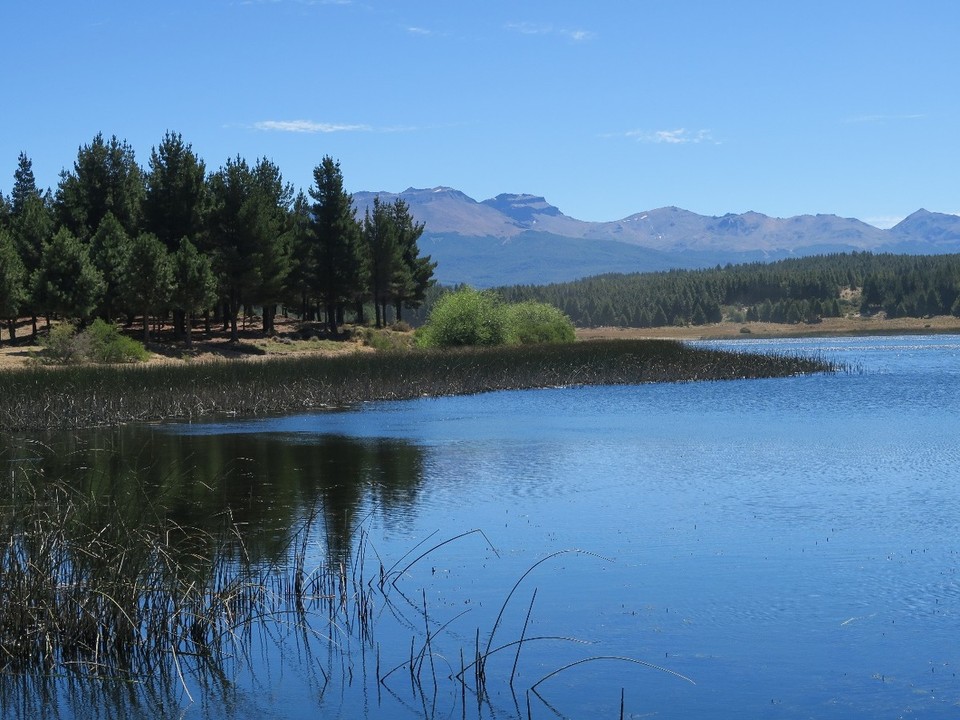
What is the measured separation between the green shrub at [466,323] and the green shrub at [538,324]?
2.96 metres

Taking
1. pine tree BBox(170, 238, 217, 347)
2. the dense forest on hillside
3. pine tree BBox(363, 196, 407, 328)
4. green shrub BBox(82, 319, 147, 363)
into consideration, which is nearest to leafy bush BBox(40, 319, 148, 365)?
green shrub BBox(82, 319, 147, 363)

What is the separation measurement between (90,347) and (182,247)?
38.1 ft

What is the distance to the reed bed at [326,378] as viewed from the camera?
1490 inches

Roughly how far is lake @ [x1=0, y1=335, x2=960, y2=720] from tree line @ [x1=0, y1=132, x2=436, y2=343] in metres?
33.3

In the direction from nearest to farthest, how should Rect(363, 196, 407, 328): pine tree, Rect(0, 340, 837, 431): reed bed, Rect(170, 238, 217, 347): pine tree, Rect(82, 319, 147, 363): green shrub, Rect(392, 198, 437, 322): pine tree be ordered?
Rect(0, 340, 837, 431): reed bed, Rect(82, 319, 147, 363): green shrub, Rect(170, 238, 217, 347): pine tree, Rect(363, 196, 407, 328): pine tree, Rect(392, 198, 437, 322): pine tree

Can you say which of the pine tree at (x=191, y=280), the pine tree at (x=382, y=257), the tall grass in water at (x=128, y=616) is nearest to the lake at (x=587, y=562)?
the tall grass in water at (x=128, y=616)

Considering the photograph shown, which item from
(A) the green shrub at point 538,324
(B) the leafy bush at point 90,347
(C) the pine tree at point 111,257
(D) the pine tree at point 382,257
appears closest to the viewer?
(B) the leafy bush at point 90,347

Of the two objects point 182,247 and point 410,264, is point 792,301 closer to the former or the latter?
point 410,264

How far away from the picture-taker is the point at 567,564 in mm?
16781

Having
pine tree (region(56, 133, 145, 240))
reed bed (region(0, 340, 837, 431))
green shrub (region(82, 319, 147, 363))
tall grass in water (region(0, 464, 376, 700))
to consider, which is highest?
pine tree (region(56, 133, 145, 240))

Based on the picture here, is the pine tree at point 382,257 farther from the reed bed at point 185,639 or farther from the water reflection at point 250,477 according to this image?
the reed bed at point 185,639

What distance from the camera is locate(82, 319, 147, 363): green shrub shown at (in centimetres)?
5900

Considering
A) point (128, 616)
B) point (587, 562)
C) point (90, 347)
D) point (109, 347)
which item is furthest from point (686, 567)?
point (90, 347)

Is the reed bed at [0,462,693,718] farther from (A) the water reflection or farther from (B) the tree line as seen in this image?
(B) the tree line
